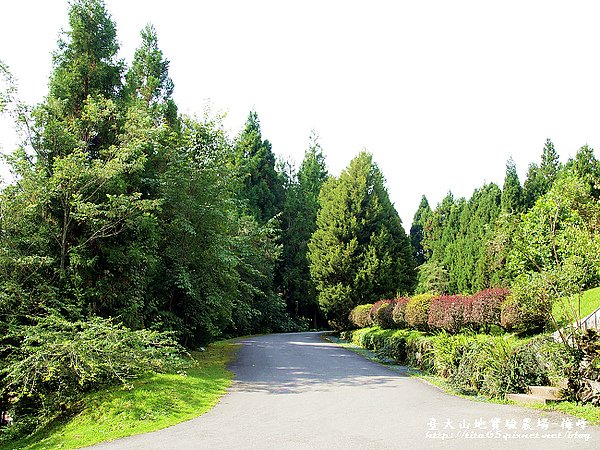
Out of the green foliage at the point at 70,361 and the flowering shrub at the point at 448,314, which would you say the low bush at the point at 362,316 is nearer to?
the flowering shrub at the point at 448,314

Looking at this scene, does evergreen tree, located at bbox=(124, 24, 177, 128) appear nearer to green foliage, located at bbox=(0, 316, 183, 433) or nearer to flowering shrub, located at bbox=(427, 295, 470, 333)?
green foliage, located at bbox=(0, 316, 183, 433)

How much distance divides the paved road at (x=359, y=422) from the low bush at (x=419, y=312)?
4.18 m

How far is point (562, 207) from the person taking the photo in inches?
441

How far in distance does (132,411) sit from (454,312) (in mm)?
9456

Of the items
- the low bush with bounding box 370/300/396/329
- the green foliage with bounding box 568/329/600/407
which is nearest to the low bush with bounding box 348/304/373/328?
the low bush with bounding box 370/300/396/329

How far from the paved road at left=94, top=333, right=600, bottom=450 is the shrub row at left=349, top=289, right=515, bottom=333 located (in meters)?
2.62

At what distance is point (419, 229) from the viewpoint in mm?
61688

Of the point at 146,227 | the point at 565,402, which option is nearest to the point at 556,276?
the point at 565,402

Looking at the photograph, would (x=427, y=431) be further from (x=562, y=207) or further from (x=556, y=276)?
(x=562, y=207)

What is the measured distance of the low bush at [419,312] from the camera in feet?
55.9

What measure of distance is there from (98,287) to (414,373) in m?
9.56

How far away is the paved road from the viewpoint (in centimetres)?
705

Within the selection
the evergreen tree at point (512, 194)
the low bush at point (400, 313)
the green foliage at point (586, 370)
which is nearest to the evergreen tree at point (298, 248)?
the evergreen tree at point (512, 194)

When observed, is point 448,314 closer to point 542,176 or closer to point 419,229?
point 542,176
